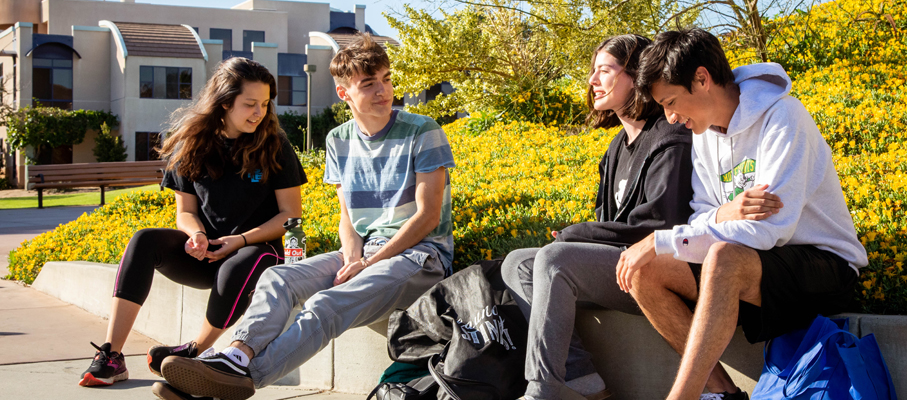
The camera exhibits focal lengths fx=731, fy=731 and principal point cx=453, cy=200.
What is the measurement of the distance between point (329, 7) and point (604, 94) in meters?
45.5

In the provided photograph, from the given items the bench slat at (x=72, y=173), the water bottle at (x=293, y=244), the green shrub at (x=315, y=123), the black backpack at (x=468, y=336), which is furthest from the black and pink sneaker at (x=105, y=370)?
the green shrub at (x=315, y=123)

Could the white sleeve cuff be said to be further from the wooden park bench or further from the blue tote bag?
the wooden park bench

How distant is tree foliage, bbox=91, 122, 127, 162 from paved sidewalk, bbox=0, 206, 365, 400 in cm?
2511

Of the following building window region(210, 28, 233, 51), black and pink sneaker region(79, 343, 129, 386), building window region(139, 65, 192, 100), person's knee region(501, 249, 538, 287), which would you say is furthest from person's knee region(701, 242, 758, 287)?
building window region(210, 28, 233, 51)

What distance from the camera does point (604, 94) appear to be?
3.32 m

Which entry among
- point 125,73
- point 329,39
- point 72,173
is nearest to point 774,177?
point 72,173

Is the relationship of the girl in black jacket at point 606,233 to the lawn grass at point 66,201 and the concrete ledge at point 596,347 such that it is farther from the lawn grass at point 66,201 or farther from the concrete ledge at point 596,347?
the lawn grass at point 66,201

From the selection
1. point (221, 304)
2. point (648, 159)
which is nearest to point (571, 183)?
point (648, 159)

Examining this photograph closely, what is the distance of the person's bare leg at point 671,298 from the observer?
2625 mm

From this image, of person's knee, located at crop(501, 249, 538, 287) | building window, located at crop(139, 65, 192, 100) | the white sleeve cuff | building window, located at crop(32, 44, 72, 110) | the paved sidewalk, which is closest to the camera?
the white sleeve cuff

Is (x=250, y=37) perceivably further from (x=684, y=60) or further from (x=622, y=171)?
(x=684, y=60)

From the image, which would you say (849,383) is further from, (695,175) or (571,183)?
(571,183)

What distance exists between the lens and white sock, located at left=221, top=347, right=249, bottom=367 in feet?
9.14

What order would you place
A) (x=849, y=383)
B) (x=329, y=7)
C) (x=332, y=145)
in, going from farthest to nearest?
(x=329, y=7) → (x=332, y=145) → (x=849, y=383)
